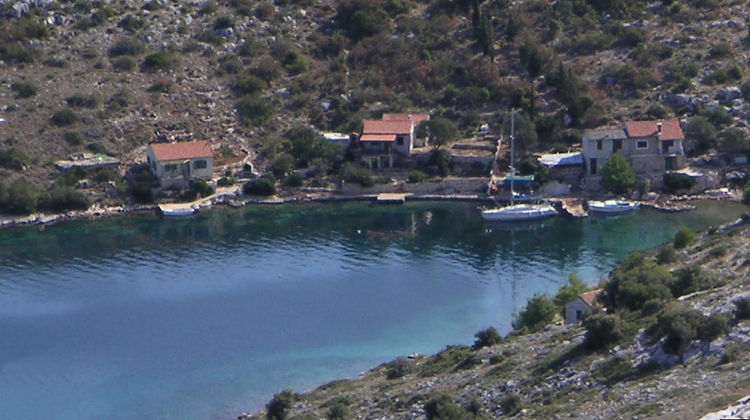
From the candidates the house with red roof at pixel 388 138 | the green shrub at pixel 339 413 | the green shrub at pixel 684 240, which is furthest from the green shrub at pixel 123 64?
the green shrub at pixel 339 413

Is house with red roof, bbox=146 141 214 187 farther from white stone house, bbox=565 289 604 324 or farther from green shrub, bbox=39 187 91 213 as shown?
white stone house, bbox=565 289 604 324

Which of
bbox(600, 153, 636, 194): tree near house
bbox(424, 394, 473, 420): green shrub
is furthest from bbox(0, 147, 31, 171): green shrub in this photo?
bbox(424, 394, 473, 420): green shrub

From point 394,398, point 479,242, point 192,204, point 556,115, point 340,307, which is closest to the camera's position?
point 394,398

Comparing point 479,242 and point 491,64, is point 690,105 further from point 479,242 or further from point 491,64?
point 479,242

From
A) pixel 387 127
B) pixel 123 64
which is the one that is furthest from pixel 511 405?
pixel 123 64

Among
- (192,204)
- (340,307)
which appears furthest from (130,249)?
(340,307)

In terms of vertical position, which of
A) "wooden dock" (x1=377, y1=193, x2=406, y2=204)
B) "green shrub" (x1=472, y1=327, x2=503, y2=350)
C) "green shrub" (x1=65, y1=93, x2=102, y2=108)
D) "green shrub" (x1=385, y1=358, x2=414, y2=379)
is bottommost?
"green shrub" (x1=385, y1=358, x2=414, y2=379)

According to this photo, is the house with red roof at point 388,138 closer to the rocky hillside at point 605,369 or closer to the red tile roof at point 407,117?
the red tile roof at point 407,117
